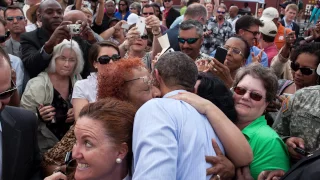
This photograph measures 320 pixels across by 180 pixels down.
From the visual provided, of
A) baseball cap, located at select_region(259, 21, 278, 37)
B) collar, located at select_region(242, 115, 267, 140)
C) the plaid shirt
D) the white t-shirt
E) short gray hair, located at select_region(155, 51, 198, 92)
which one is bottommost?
the plaid shirt

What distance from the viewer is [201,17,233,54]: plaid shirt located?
18.6 feet

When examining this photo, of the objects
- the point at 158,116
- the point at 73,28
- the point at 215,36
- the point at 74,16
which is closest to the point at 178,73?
the point at 158,116

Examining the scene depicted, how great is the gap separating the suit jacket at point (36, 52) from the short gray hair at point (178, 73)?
6.73 feet

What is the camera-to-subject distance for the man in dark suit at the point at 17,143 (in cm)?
220

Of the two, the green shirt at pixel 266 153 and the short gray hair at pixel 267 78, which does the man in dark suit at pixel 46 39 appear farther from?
the green shirt at pixel 266 153

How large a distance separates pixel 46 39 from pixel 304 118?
9.81ft

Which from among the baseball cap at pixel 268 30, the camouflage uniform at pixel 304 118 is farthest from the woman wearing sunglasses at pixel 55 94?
the baseball cap at pixel 268 30

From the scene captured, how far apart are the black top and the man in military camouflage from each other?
6.73ft

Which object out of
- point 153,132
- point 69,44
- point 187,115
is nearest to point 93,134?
point 153,132

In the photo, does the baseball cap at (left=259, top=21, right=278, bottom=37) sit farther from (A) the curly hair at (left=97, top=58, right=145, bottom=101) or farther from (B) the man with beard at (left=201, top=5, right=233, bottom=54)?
(A) the curly hair at (left=97, top=58, right=145, bottom=101)

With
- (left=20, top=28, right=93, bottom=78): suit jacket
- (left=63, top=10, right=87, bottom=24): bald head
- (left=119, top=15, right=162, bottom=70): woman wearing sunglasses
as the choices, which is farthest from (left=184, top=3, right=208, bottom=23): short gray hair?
(left=20, top=28, right=93, bottom=78): suit jacket

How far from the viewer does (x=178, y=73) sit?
1.96 metres

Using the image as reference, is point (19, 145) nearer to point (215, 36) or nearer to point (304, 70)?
point (304, 70)

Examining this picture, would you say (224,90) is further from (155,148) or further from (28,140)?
(28,140)
